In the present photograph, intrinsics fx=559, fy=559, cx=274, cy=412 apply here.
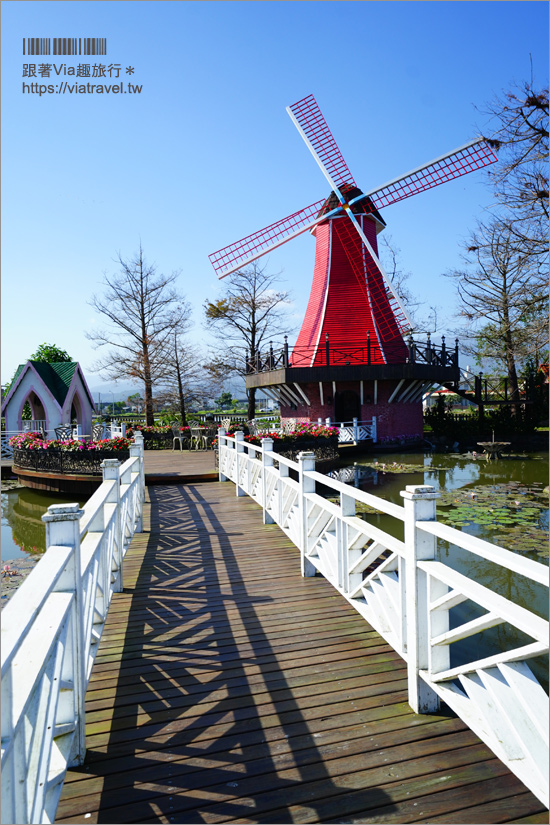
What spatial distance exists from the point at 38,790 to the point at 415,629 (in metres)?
1.87

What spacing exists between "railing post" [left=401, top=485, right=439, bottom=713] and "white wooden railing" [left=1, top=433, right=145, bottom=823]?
1650 millimetres

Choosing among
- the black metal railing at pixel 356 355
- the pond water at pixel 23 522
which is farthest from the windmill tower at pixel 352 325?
the pond water at pixel 23 522

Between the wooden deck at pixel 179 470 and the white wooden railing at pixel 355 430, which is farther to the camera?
the white wooden railing at pixel 355 430

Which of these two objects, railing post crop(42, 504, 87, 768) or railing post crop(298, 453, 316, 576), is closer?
railing post crop(42, 504, 87, 768)

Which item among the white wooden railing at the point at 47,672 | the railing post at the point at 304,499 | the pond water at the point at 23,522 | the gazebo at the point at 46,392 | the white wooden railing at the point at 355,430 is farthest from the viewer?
the white wooden railing at the point at 355,430

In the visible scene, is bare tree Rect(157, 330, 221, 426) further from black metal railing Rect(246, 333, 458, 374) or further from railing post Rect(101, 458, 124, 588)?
railing post Rect(101, 458, 124, 588)

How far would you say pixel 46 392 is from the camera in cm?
2156

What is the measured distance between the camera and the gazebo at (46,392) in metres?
21.5

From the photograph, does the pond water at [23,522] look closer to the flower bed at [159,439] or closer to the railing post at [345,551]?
the railing post at [345,551]

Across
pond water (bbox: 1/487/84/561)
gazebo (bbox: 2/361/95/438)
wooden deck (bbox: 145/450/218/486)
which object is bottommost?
pond water (bbox: 1/487/84/561)

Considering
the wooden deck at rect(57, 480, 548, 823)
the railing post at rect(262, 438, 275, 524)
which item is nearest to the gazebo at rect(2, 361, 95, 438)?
the railing post at rect(262, 438, 275, 524)

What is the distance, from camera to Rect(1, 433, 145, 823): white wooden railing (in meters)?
1.49

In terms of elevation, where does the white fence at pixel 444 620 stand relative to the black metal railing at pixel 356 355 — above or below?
below

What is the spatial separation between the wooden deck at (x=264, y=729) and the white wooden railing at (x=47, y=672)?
31 cm
